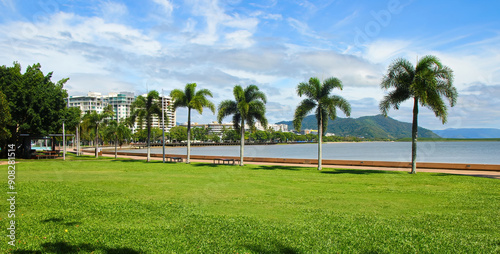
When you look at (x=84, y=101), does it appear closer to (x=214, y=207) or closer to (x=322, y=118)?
(x=322, y=118)

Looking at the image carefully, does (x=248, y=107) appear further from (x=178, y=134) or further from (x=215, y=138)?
(x=215, y=138)

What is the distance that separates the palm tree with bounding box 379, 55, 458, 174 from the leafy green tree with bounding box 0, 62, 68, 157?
31.1 m

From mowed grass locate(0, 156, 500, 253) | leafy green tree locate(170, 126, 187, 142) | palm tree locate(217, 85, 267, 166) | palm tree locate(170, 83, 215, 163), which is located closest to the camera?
mowed grass locate(0, 156, 500, 253)

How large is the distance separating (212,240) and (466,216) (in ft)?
20.4

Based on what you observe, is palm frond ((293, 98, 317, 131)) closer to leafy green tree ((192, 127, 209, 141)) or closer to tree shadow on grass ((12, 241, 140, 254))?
tree shadow on grass ((12, 241, 140, 254))

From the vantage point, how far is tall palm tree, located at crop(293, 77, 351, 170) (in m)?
22.8

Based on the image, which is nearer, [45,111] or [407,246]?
[407,246]

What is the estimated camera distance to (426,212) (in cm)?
860

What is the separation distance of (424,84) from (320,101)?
6.36 meters

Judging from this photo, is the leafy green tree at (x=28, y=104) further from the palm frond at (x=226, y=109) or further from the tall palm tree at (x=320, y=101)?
the tall palm tree at (x=320, y=101)

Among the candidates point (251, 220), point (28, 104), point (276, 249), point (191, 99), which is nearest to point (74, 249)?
point (276, 249)

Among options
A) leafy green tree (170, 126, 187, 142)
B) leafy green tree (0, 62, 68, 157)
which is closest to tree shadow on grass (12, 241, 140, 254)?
leafy green tree (0, 62, 68, 157)

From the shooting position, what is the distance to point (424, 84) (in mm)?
19562

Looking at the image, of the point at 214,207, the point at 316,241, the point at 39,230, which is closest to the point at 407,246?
the point at 316,241
